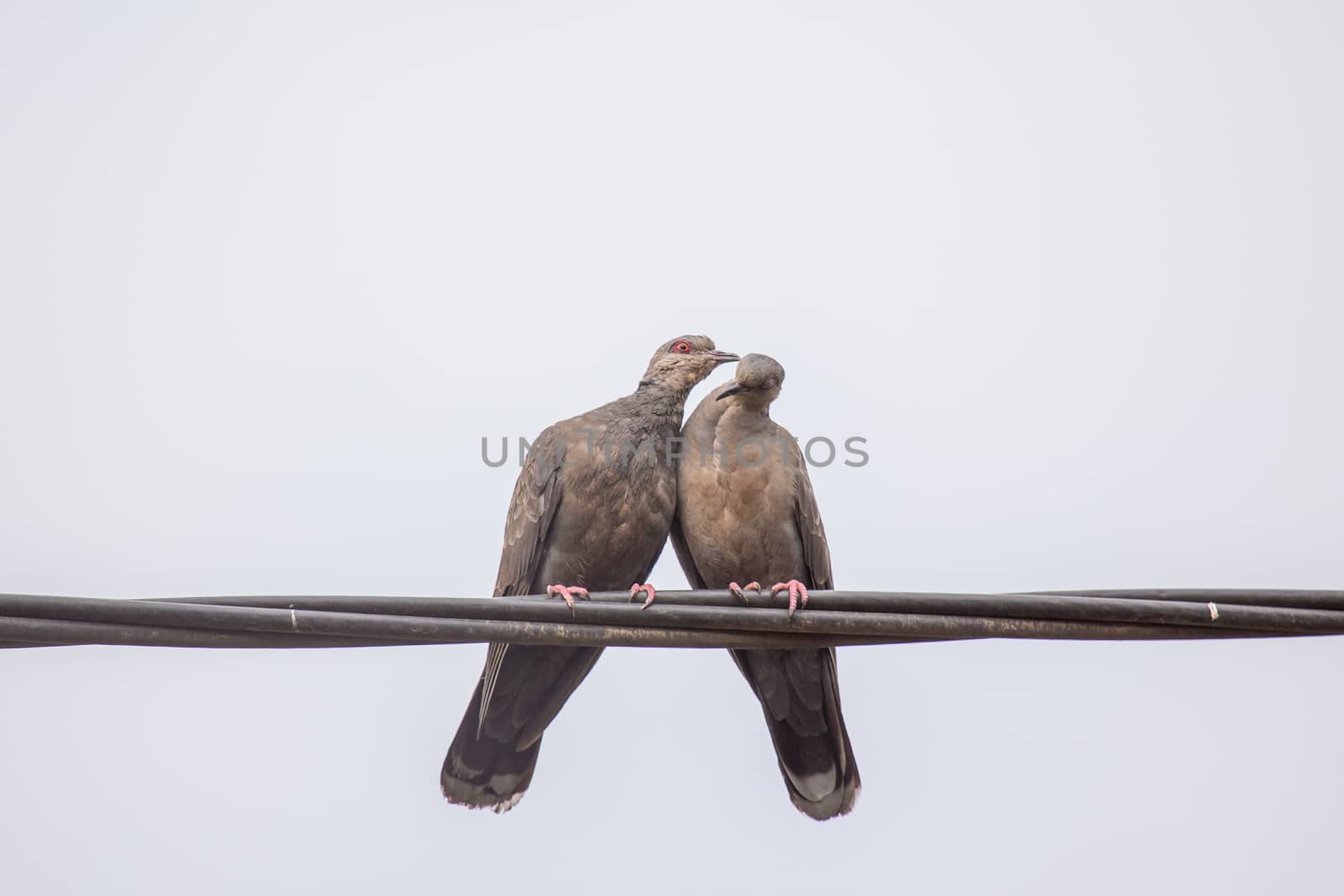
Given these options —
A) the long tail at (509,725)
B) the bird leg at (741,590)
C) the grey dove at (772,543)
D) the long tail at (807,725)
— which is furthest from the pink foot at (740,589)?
the long tail at (509,725)

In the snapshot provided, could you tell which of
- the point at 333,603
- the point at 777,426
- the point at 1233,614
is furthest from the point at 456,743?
the point at 1233,614

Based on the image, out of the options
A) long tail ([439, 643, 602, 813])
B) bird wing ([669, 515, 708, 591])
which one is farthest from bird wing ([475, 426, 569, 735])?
bird wing ([669, 515, 708, 591])

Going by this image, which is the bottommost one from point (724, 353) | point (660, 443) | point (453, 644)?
point (453, 644)

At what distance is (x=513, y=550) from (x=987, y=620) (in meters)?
2.60

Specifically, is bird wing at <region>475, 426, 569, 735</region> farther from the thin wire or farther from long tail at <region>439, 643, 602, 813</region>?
the thin wire

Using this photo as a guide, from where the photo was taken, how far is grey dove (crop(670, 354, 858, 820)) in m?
5.28

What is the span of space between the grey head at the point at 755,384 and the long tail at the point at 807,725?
1011mm

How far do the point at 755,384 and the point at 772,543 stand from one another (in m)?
0.64

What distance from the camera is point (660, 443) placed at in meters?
5.57

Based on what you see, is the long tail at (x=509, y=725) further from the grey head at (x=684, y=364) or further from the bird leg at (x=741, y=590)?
the grey head at (x=684, y=364)

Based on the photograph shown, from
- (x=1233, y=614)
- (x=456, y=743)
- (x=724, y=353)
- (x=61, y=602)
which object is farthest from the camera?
(x=724, y=353)

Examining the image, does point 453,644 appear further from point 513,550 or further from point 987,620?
point 513,550

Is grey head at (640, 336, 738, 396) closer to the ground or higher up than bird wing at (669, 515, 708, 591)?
higher up

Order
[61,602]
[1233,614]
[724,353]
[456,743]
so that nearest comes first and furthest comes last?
[61,602]
[1233,614]
[456,743]
[724,353]
